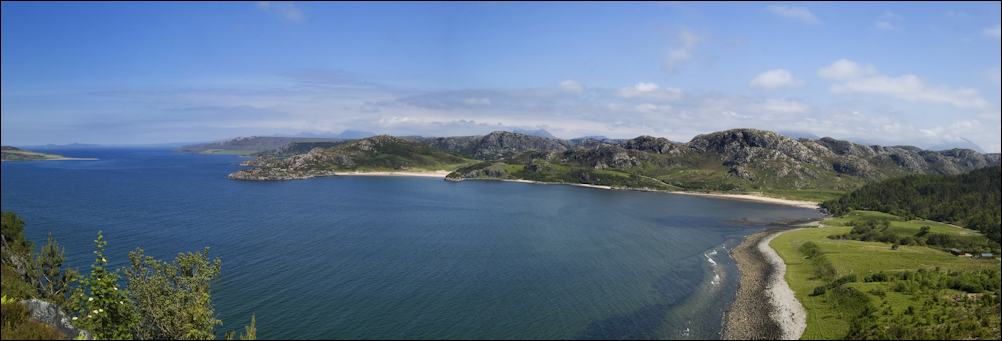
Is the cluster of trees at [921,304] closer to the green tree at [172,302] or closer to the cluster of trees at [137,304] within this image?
the cluster of trees at [137,304]

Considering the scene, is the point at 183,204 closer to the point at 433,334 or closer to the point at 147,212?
the point at 147,212

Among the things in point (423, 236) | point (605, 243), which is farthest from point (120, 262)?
point (605, 243)

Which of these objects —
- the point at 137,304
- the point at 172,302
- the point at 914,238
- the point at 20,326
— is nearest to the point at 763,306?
the point at 914,238

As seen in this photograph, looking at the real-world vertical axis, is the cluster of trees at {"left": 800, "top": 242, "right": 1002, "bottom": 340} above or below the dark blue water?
above

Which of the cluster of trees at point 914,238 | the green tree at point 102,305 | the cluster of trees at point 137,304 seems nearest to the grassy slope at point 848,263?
the cluster of trees at point 914,238

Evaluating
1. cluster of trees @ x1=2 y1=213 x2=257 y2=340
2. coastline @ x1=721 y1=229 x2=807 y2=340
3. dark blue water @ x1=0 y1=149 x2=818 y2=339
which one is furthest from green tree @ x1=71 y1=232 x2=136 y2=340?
coastline @ x1=721 y1=229 x2=807 y2=340

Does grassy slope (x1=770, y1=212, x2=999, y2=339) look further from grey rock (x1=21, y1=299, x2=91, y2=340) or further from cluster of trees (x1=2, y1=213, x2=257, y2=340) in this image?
grey rock (x1=21, y1=299, x2=91, y2=340)
